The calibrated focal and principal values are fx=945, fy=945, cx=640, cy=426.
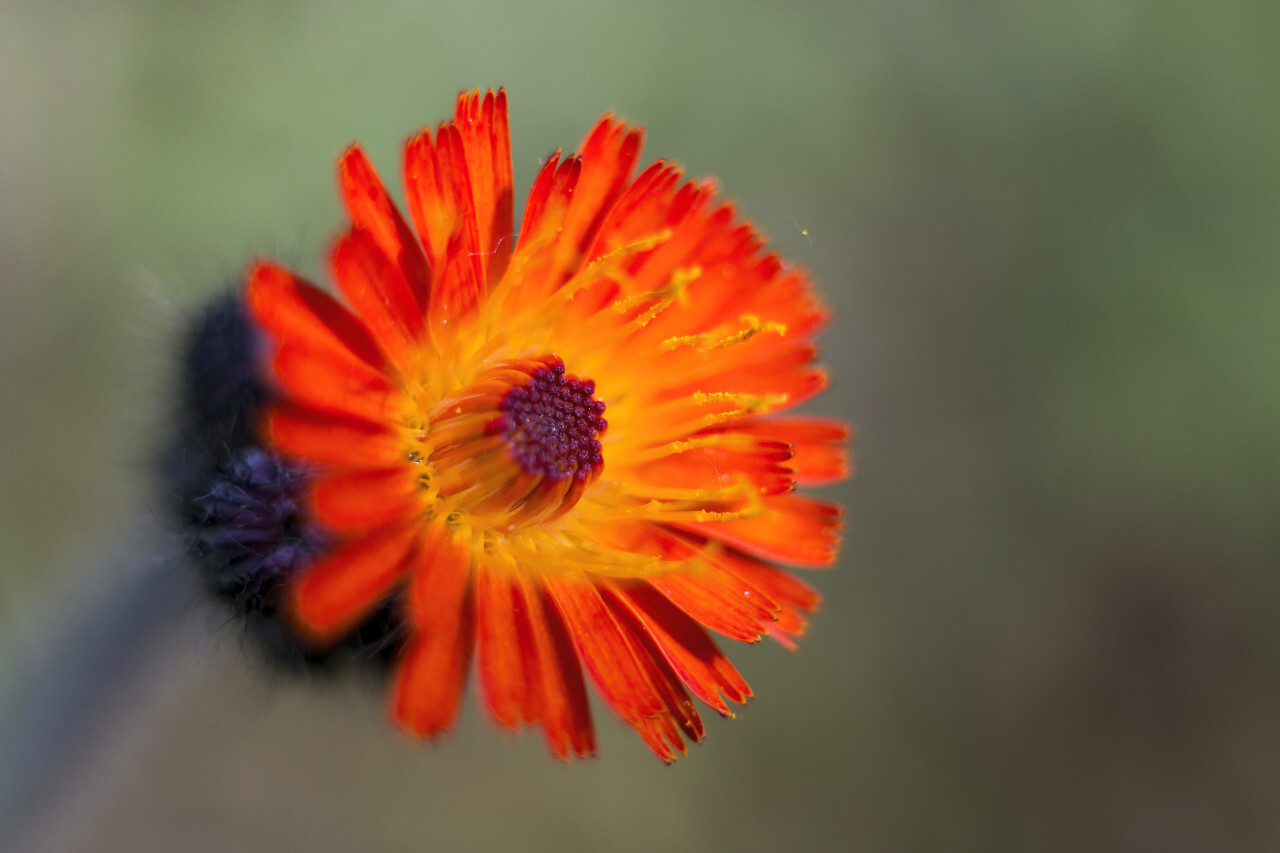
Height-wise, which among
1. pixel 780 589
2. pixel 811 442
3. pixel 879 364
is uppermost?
pixel 879 364

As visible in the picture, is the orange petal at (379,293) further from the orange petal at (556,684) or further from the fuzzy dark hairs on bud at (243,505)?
the orange petal at (556,684)

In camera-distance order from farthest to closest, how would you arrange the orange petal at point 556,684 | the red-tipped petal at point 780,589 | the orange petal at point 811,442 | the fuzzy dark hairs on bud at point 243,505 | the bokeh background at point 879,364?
the bokeh background at point 879,364 < the orange petal at point 811,442 < the red-tipped petal at point 780,589 < the fuzzy dark hairs on bud at point 243,505 < the orange petal at point 556,684

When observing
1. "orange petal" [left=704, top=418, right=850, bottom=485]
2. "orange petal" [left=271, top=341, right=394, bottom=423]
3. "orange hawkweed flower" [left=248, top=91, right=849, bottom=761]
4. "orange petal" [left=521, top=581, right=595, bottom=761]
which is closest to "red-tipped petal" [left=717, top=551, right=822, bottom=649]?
"orange hawkweed flower" [left=248, top=91, right=849, bottom=761]

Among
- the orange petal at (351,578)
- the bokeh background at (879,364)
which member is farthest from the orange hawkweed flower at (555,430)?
the bokeh background at (879,364)

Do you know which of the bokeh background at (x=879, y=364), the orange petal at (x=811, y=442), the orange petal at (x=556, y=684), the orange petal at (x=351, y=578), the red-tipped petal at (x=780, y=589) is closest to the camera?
the orange petal at (x=351, y=578)

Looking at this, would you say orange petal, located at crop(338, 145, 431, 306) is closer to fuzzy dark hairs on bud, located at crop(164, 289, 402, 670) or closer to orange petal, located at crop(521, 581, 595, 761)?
fuzzy dark hairs on bud, located at crop(164, 289, 402, 670)

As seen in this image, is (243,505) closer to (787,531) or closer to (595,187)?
(595,187)

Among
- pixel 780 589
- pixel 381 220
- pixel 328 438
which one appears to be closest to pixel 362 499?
pixel 328 438

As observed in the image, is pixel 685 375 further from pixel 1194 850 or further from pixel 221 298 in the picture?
pixel 1194 850
